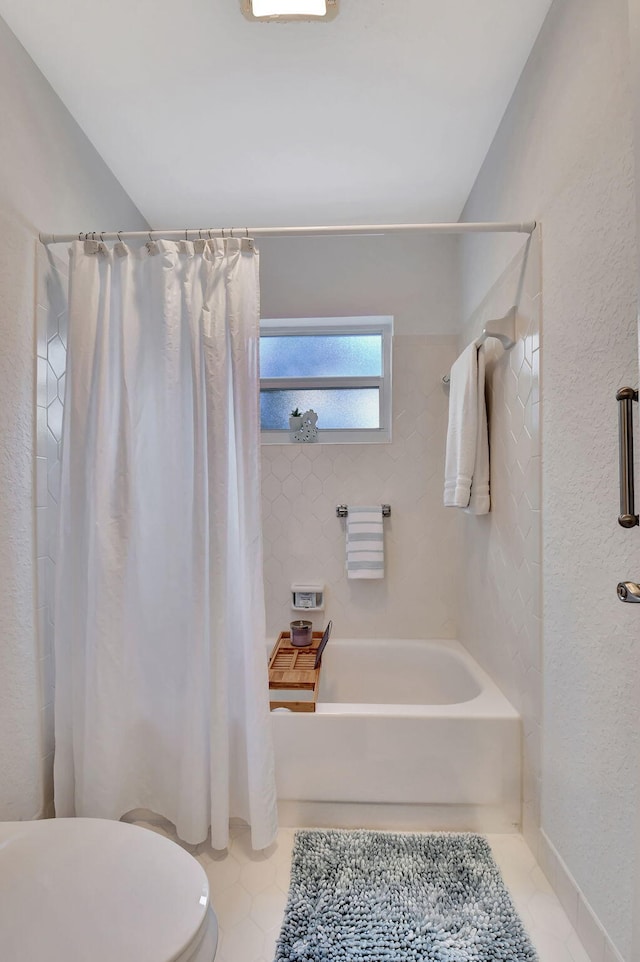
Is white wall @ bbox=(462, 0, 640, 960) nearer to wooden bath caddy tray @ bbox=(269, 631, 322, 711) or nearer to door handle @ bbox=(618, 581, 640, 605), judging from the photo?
door handle @ bbox=(618, 581, 640, 605)

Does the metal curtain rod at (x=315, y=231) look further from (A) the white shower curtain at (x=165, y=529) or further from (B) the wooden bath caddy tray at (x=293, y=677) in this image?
(B) the wooden bath caddy tray at (x=293, y=677)

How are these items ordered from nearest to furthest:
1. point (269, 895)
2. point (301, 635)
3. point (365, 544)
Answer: point (269, 895) < point (301, 635) < point (365, 544)

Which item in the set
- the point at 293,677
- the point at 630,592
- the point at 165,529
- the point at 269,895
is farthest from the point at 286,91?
the point at 269,895

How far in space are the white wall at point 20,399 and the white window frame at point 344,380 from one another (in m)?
1.24

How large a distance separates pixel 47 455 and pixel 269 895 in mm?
1403

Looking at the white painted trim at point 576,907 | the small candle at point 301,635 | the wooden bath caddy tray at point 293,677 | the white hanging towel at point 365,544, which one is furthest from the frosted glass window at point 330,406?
the white painted trim at point 576,907

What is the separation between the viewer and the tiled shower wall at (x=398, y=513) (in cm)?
245

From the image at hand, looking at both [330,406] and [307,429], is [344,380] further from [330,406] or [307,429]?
[307,429]

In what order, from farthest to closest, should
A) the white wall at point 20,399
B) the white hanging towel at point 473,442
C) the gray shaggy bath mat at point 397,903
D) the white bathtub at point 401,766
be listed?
the white hanging towel at point 473,442 → the white bathtub at point 401,766 → the white wall at point 20,399 → the gray shaggy bath mat at point 397,903

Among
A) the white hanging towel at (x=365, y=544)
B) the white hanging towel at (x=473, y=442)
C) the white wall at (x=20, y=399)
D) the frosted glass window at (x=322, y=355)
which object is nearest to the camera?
the white wall at (x=20, y=399)

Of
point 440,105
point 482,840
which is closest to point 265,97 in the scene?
point 440,105

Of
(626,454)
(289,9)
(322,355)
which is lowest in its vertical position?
(626,454)

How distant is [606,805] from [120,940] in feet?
3.19

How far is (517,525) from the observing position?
1.58 m
